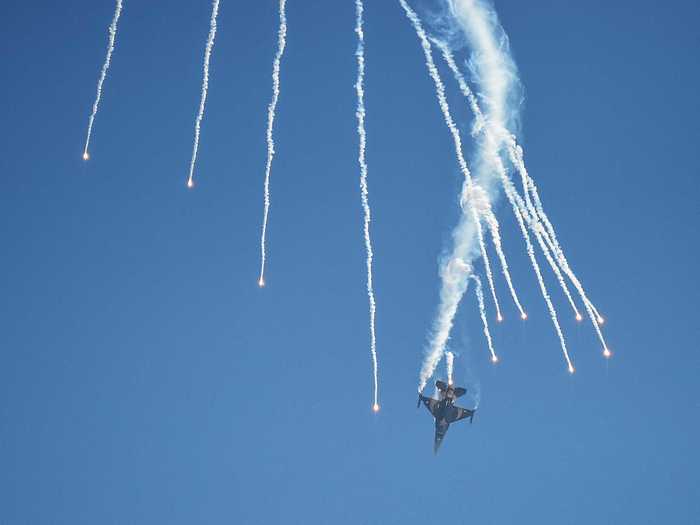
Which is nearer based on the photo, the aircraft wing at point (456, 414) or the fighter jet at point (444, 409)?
the fighter jet at point (444, 409)

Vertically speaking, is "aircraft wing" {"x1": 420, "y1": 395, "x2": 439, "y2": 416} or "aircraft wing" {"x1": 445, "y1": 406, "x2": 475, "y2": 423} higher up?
"aircraft wing" {"x1": 420, "y1": 395, "x2": 439, "y2": 416}

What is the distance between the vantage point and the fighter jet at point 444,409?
4469 centimetres

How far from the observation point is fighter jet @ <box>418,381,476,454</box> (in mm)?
44688

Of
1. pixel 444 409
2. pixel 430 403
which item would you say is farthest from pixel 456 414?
pixel 430 403

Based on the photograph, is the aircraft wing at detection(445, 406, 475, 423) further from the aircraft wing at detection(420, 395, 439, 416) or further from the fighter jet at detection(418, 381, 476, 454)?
the aircraft wing at detection(420, 395, 439, 416)

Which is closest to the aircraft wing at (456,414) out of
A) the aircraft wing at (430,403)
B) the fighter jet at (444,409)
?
the fighter jet at (444,409)

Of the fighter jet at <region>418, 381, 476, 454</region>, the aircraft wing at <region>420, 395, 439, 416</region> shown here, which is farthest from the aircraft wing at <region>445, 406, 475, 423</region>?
the aircraft wing at <region>420, 395, 439, 416</region>

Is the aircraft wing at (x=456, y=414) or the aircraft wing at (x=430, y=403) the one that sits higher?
the aircraft wing at (x=430, y=403)

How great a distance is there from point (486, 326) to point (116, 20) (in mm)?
20021

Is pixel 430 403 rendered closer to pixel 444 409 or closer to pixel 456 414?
pixel 444 409

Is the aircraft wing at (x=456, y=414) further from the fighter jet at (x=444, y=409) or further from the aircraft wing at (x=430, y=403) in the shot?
the aircraft wing at (x=430, y=403)

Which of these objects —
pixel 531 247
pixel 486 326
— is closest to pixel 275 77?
pixel 531 247

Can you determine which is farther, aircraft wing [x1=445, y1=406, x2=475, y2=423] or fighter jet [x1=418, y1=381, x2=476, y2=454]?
aircraft wing [x1=445, y1=406, x2=475, y2=423]

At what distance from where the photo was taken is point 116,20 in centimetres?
2622
